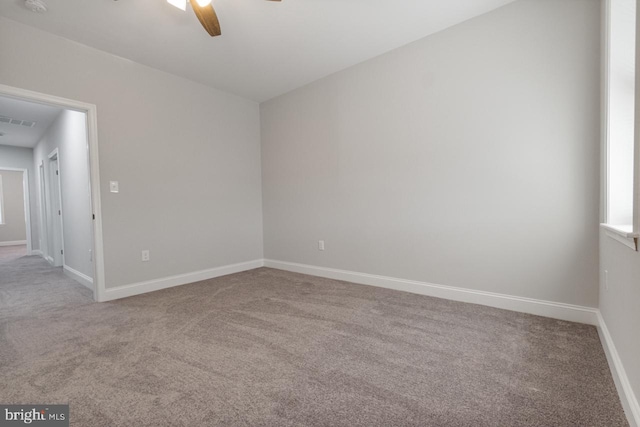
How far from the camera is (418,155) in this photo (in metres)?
3.01

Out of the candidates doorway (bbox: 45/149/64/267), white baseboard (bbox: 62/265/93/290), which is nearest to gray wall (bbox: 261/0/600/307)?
white baseboard (bbox: 62/265/93/290)

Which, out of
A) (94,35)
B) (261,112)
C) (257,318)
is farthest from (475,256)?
(94,35)

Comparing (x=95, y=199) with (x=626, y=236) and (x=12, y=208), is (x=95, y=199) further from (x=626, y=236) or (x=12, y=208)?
(x=12, y=208)

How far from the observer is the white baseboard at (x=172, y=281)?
3111 millimetres

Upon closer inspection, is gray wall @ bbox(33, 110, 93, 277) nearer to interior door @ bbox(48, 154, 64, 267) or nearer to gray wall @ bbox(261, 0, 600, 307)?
interior door @ bbox(48, 154, 64, 267)

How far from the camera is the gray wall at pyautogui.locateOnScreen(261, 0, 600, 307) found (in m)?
2.23

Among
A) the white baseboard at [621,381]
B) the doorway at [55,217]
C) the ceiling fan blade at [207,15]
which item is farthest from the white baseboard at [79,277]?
the white baseboard at [621,381]

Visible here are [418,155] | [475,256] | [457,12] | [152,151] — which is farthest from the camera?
[152,151]

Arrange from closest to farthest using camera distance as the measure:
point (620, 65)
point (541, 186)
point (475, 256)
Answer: point (620, 65)
point (541, 186)
point (475, 256)

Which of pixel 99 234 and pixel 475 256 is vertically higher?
pixel 99 234

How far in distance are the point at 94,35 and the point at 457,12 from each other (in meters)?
3.35

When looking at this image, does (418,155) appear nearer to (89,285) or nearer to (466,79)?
(466,79)

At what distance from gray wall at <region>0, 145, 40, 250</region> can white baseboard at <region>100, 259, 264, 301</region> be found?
5910 mm

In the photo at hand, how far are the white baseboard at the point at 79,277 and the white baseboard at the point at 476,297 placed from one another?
109 inches
